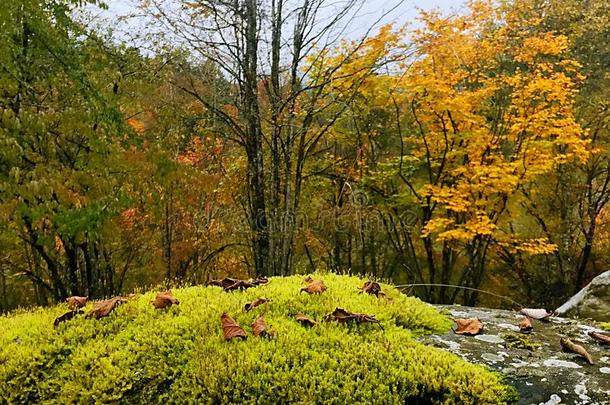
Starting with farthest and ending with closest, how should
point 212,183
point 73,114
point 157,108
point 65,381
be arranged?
point 157,108 < point 212,183 < point 73,114 < point 65,381

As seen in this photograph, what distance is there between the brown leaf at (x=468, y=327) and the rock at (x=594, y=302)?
10.2ft

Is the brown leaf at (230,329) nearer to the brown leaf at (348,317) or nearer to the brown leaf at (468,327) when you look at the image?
the brown leaf at (348,317)

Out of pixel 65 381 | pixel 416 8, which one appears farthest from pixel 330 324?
pixel 416 8

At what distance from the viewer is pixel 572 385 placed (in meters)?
1.71

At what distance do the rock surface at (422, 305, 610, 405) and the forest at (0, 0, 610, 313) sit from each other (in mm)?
2362

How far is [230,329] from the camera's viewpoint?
75.3 inches

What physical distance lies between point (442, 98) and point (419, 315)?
312 inches

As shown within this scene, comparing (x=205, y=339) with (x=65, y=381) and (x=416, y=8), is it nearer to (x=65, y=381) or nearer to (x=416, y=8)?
(x=65, y=381)

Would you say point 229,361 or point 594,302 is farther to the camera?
point 594,302

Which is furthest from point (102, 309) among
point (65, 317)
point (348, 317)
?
point (348, 317)

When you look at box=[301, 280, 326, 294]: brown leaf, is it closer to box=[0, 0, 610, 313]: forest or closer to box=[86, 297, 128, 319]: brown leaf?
box=[86, 297, 128, 319]: brown leaf

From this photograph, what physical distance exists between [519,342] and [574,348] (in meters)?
0.22

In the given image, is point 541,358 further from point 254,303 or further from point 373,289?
point 254,303

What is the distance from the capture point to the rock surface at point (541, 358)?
1.67m
